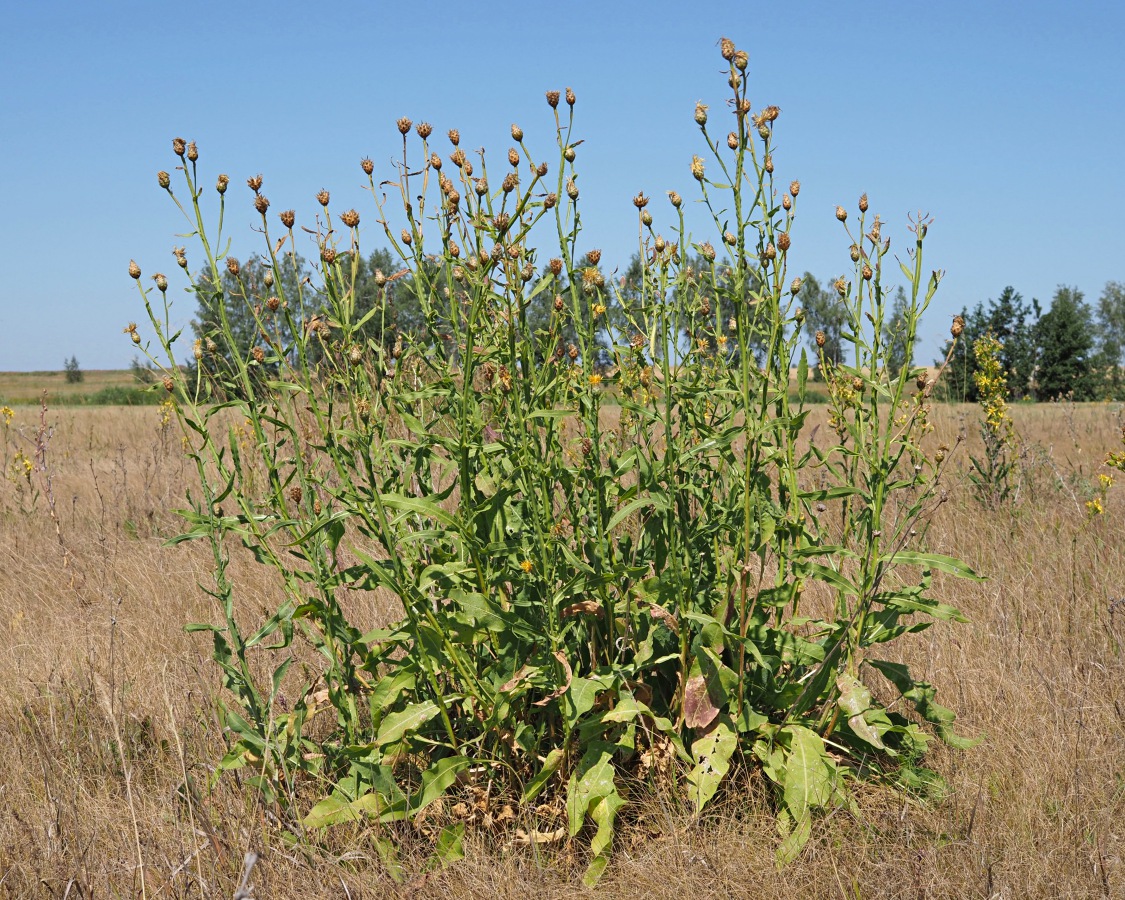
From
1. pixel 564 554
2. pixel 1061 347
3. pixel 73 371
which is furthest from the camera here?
pixel 73 371

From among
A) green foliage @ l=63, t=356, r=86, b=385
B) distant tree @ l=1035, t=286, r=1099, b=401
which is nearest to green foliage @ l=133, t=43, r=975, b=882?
distant tree @ l=1035, t=286, r=1099, b=401

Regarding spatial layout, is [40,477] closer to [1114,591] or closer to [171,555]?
[171,555]

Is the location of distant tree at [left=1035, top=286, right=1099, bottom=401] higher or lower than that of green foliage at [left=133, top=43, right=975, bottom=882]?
higher

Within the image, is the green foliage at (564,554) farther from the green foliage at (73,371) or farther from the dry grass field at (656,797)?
the green foliage at (73,371)

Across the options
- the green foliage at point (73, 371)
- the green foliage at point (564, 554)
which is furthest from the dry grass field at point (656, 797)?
the green foliage at point (73, 371)

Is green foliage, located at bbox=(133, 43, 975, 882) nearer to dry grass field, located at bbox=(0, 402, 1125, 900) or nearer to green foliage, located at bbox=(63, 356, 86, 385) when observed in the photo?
dry grass field, located at bbox=(0, 402, 1125, 900)

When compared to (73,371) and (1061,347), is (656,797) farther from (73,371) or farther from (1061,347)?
(73,371)

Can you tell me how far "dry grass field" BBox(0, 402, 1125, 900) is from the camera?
2.00 meters

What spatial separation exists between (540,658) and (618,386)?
2.41 feet

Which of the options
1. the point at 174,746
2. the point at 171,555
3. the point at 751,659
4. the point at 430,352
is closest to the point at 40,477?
the point at 171,555

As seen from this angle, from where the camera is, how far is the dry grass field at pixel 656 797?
2.00m

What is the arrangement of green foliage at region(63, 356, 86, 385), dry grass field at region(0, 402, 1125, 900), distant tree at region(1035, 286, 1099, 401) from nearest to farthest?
dry grass field at region(0, 402, 1125, 900), distant tree at region(1035, 286, 1099, 401), green foliage at region(63, 356, 86, 385)

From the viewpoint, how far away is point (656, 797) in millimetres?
2242

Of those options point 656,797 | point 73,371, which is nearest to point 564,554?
point 656,797
